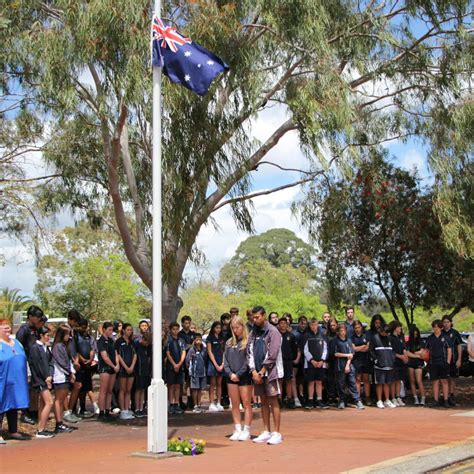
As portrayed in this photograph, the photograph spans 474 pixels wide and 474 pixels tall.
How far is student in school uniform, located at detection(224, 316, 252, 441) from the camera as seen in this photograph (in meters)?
11.7

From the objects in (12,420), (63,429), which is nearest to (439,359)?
(63,429)

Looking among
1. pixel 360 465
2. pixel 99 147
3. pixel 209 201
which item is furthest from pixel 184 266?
pixel 360 465

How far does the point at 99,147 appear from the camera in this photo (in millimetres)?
18578

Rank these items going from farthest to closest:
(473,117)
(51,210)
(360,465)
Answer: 1. (51,210)
2. (473,117)
3. (360,465)

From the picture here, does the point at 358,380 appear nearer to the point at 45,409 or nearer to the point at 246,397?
the point at 246,397

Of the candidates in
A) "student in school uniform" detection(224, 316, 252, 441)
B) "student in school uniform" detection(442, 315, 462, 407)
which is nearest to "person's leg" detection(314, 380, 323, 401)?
"student in school uniform" detection(442, 315, 462, 407)

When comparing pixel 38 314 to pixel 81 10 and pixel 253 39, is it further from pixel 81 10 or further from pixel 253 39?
pixel 253 39

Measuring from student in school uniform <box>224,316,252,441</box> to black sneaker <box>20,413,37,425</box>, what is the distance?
4144 millimetres

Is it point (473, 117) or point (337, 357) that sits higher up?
point (473, 117)

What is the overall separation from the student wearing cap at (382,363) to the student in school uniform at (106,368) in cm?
Answer: 557

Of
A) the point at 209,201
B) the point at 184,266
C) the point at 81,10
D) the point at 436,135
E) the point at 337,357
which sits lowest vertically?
the point at 337,357

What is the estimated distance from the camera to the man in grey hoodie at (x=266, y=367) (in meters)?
11.3

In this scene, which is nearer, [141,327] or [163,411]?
[163,411]

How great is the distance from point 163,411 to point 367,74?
34.1 feet
